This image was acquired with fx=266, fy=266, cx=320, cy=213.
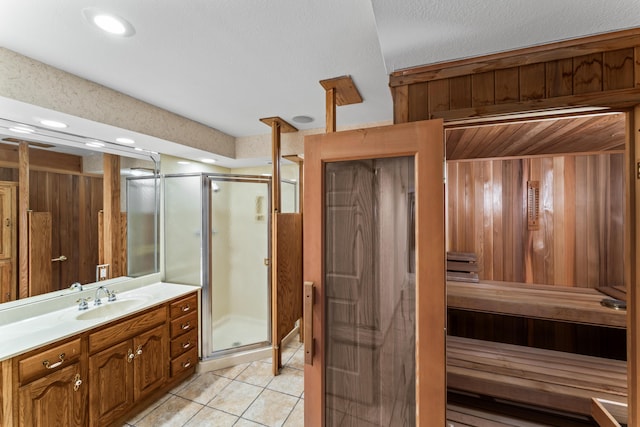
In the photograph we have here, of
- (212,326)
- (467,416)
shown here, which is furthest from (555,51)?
(212,326)

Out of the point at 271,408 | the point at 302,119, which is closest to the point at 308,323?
the point at 271,408

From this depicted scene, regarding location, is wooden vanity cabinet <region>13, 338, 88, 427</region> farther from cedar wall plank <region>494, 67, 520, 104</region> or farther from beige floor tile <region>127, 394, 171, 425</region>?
cedar wall plank <region>494, 67, 520, 104</region>

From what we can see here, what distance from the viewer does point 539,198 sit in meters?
2.41

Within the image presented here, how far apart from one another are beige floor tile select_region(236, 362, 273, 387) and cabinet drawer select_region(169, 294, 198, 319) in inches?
32.5

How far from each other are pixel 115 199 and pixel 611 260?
443 centimetres

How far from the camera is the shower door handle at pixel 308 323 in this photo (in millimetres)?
1458

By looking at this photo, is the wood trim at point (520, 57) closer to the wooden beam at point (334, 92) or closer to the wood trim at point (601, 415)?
the wooden beam at point (334, 92)

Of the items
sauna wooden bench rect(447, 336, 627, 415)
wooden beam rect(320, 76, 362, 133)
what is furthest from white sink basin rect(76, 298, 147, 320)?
sauna wooden bench rect(447, 336, 627, 415)

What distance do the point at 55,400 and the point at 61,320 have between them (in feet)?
1.74

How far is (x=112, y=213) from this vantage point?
8.02 feet

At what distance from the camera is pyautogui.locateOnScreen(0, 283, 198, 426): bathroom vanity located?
150 centimetres

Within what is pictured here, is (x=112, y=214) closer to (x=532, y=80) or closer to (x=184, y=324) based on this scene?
(x=184, y=324)

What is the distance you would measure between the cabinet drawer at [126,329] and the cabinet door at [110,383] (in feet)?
0.17

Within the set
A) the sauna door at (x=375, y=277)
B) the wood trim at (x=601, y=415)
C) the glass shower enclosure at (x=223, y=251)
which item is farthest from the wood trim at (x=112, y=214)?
the wood trim at (x=601, y=415)
